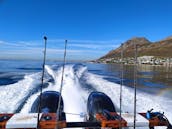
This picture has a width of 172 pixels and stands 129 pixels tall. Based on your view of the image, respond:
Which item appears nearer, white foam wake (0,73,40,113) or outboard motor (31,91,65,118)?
outboard motor (31,91,65,118)

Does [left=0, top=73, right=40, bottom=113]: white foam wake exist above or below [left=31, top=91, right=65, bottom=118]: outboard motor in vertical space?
below

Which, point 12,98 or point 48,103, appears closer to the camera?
point 48,103

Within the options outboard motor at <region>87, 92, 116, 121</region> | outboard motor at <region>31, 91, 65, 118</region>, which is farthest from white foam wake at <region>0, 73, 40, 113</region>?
outboard motor at <region>87, 92, 116, 121</region>

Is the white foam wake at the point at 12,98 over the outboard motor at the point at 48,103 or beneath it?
beneath

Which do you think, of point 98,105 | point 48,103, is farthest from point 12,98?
point 98,105

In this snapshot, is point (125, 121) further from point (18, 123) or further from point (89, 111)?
point (18, 123)

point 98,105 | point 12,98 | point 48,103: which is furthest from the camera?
point 12,98

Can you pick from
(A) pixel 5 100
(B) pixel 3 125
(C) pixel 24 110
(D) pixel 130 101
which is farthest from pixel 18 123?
(D) pixel 130 101

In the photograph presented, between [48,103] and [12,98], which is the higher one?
[48,103]

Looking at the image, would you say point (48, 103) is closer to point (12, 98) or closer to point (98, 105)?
point (98, 105)

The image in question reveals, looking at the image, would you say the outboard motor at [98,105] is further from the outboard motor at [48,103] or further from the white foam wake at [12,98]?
the white foam wake at [12,98]

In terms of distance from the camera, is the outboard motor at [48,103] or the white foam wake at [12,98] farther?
the white foam wake at [12,98]

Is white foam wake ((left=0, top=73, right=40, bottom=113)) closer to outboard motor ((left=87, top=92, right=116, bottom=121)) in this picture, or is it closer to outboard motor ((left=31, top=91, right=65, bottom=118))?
outboard motor ((left=31, top=91, right=65, bottom=118))

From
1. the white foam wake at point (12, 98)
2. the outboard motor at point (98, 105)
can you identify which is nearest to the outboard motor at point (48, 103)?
the outboard motor at point (98, 105)
